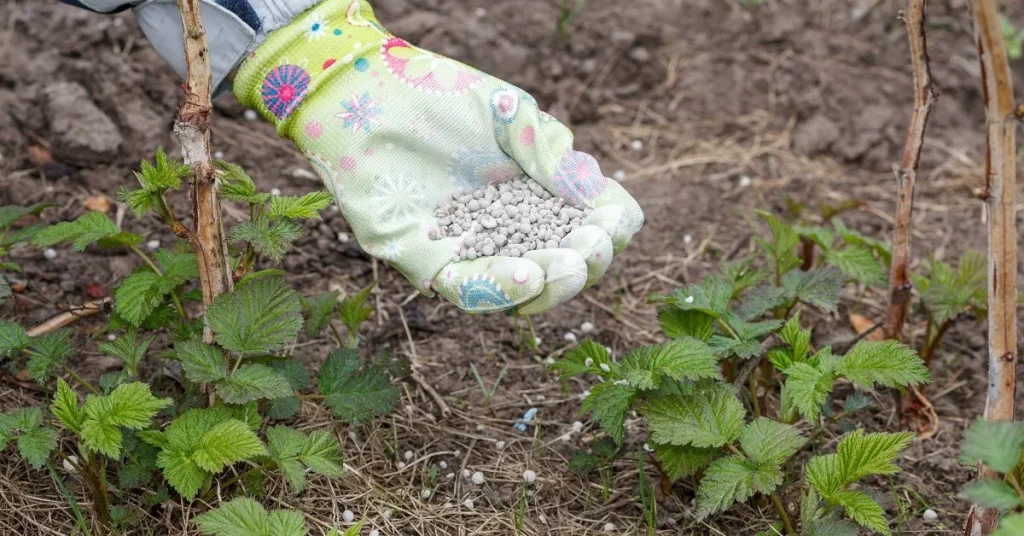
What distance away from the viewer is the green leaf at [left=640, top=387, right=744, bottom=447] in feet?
5.71

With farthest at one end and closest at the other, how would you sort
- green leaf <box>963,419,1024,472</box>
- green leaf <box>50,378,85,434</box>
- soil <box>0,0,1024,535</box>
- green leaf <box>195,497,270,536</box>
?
soil <box>0,0,1024,535</box>, green leaf <box>50,378,85,434</box>, green leaf <box>195,497,270,536</box>, green leaf <box>963,419,1024,472</box>

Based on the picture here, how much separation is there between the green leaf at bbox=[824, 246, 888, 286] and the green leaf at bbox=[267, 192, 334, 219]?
3.87ft

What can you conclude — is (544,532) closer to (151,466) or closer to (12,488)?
(151,466)

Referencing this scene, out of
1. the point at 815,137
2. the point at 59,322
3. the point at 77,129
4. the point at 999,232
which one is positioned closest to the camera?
the point at 999,232

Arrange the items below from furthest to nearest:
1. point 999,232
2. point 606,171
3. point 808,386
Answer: point 606,171 < point 808,386 < point 999,232

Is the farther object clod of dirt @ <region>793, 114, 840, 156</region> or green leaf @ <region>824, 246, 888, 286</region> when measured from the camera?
clod of dirt @ <region>793, 114, 840, 156</region>

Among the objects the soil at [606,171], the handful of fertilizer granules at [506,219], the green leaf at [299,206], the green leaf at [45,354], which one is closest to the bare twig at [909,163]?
the soil at [606,171]

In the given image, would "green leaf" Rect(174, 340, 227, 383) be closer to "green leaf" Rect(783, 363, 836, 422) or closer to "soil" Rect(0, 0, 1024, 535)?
"soil" Rect(0, 0, 1024, 535)

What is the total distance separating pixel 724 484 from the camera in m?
1.71

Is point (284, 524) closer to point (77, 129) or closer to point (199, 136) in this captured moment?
point (199, 136)

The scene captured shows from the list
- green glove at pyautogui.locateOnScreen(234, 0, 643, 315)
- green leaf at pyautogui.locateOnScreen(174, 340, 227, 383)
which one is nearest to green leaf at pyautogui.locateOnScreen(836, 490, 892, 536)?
green glove at pyautogui.locateOnScreen(234, 0, 643, 315)

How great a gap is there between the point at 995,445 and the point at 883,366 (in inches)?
15.5

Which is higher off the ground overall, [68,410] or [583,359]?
[583,359]

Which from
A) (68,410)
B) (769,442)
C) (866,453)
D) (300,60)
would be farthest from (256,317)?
(866,453)
